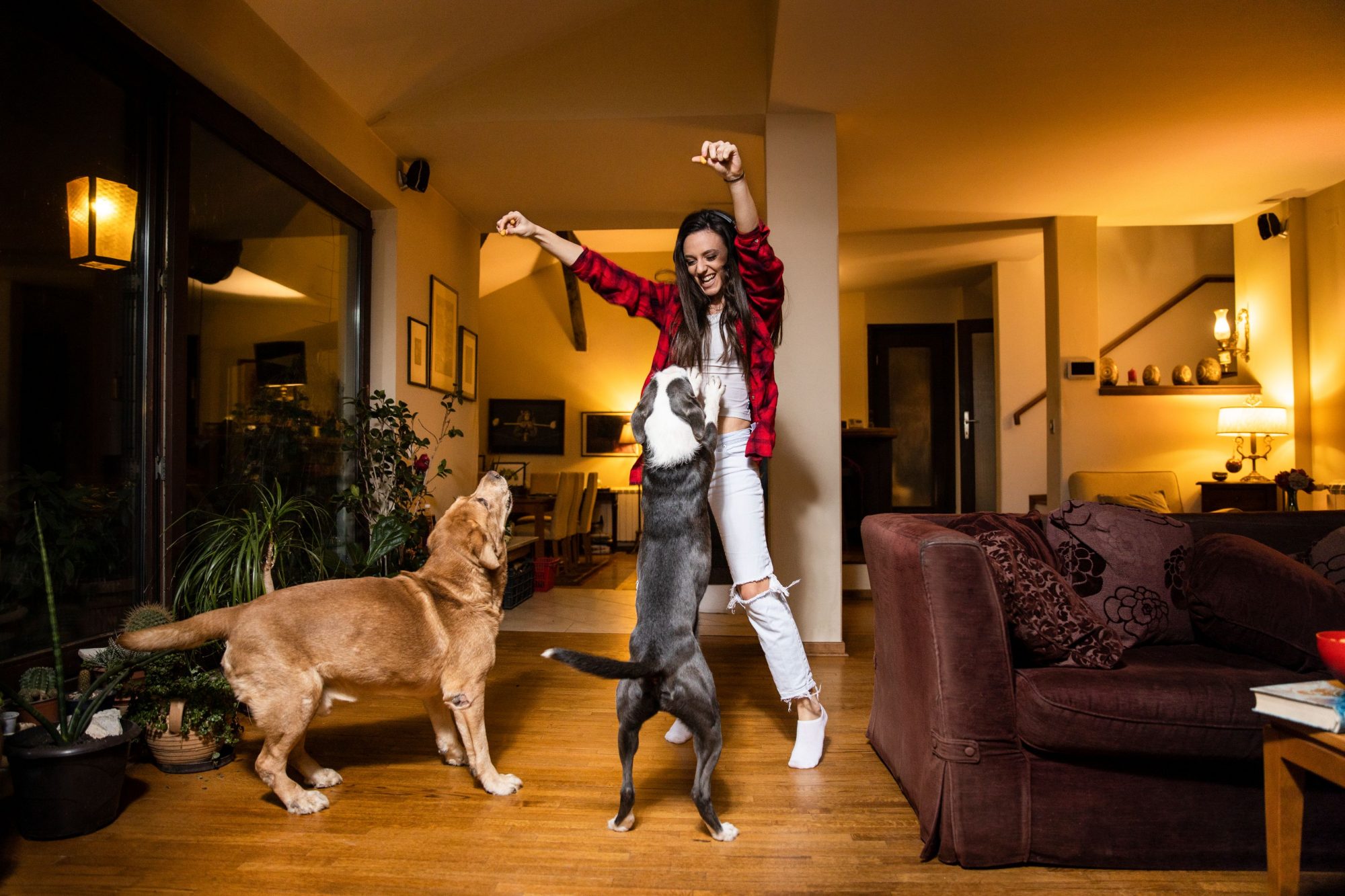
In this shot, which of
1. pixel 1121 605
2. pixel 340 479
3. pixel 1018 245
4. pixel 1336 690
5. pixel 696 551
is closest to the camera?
pixel 1336 690

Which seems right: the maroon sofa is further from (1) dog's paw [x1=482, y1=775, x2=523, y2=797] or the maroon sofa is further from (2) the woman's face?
(1) dog's paw [x1=482, y1=775, x2=523, y2=797]

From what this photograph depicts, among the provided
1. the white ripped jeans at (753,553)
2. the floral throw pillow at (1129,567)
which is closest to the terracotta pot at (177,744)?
the white ripped jeans at (753,553)

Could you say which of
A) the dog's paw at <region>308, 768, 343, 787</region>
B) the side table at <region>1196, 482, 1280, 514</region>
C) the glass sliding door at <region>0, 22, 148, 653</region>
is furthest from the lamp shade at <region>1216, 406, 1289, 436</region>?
the glass sliding door at <region>0, 22, 148, 653</region>

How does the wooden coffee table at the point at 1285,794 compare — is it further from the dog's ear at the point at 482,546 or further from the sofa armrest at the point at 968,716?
the dog's ear at the point at 482,546

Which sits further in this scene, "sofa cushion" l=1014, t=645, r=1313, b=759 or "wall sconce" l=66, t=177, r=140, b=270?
"wall sconce" l=66, t=177, r=140, b=270

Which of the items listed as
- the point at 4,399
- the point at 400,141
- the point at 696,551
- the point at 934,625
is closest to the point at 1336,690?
the point at 934,625

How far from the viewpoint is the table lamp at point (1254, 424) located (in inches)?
206

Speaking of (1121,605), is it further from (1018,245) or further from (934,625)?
(1018,245)

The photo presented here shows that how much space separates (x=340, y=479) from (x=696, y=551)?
2867 millimetres

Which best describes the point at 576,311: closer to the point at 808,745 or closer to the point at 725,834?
the point at 808,745

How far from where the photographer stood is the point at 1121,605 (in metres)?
1.98

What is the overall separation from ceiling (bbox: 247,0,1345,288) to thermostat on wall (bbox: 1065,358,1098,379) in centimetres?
114

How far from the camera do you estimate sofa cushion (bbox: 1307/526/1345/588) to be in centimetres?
195

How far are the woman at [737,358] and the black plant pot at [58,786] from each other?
4.68 ft
